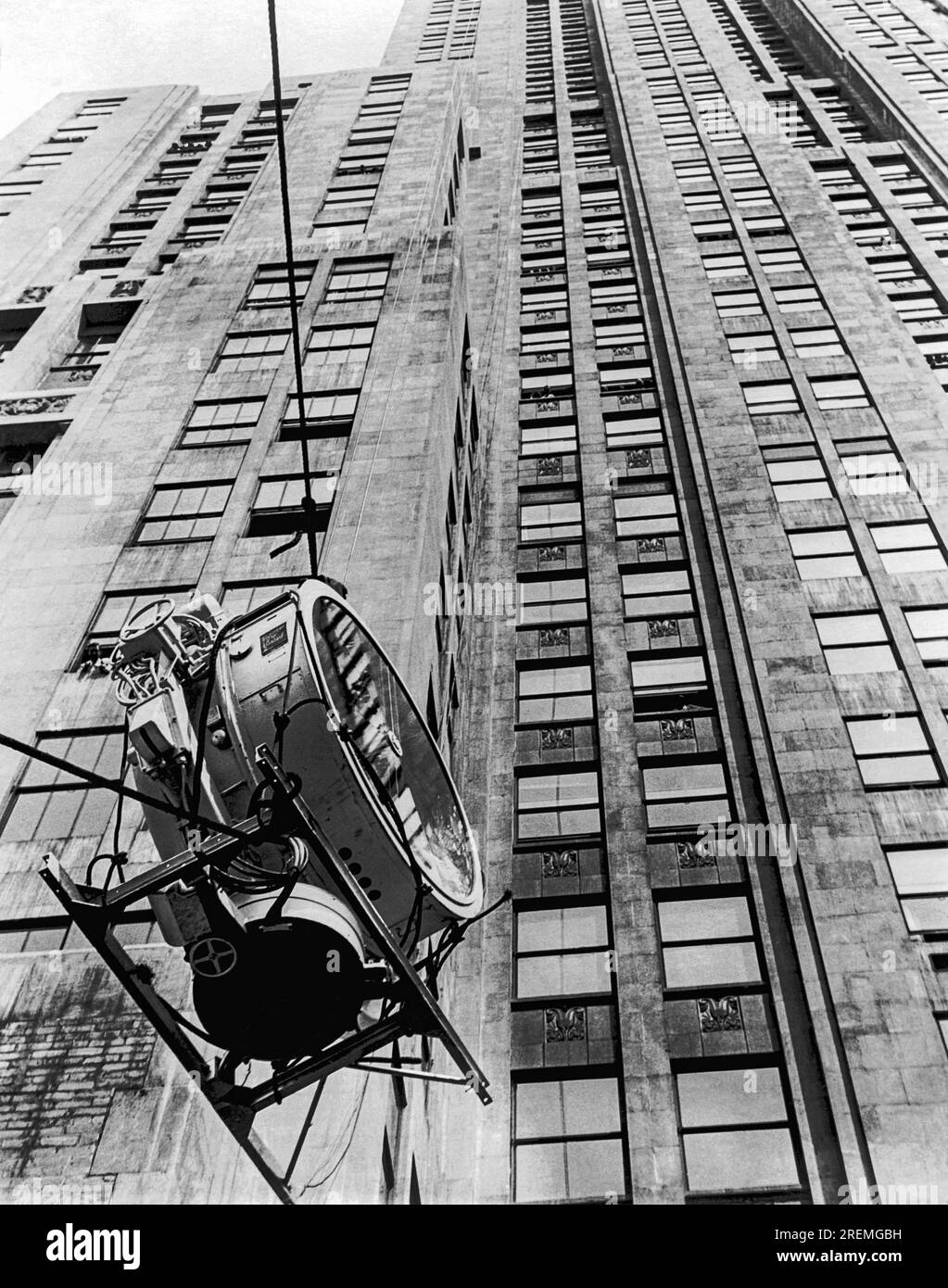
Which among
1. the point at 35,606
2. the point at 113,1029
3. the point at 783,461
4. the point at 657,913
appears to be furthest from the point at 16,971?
the point at 783,461

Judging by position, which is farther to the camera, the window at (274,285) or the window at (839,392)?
the window at (839,392)

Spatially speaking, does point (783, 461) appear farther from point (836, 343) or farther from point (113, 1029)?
point (113, 1029)

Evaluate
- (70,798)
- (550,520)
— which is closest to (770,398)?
(550,520)

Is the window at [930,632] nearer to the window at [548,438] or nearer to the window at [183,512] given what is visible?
the window at [548,438]

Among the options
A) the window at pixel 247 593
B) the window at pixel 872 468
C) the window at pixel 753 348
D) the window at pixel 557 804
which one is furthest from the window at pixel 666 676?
the window at pixel 753 348

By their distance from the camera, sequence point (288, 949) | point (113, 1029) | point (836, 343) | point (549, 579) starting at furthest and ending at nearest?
point (836, 343) < point (549, 579) < point (113, 1029) < point (288, 949)

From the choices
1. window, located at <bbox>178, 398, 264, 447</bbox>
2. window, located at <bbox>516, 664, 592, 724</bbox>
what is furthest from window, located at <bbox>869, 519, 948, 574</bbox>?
window, located at <bbox>178, 398, 264, 447</bbox>
